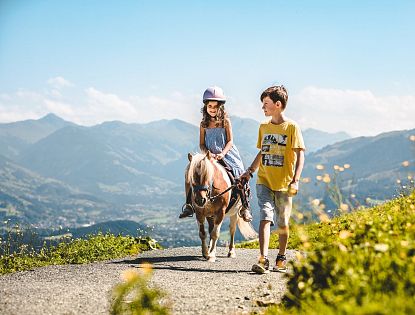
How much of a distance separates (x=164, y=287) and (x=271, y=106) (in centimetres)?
393

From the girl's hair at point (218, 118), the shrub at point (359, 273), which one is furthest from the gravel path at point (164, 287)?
the girl's hair at point (218, 118)

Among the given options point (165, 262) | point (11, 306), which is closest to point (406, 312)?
point (11, 306)

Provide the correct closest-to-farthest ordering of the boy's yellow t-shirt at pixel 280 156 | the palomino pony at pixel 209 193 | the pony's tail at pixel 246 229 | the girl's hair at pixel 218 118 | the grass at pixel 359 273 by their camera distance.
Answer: the grass at pixel 359 273
the boy's yellow t-shirt at pixel 280 156
the palomino pony at pixel 209 193
the girl's hair at pixel 218 118
the pony's tail at pixel 246 229

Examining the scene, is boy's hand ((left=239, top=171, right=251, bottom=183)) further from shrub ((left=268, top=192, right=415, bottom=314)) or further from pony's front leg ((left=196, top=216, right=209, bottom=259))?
shrub ((left=268, top=192, right=415, bottom=314))

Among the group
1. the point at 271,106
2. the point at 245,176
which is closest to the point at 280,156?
the point at 271,106

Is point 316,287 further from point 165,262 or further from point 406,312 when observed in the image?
point 165,262

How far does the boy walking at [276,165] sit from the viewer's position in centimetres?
966

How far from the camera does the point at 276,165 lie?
31.8ft

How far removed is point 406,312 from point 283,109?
6720 mm

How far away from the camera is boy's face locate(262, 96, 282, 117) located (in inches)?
390

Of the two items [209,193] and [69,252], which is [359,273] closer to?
[209,193]

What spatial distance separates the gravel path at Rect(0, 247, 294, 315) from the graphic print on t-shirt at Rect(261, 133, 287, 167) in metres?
2.10

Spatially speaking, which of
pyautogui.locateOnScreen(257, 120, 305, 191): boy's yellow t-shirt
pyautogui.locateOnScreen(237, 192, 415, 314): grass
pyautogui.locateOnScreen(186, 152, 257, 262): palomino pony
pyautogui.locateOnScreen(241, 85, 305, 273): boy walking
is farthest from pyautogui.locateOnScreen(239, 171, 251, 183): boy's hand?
pyautogui.locateOnScreen(237, 192, 415, 314): grass

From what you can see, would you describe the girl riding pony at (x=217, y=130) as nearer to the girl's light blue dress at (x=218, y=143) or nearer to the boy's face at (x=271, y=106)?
the girl's light blue dress at (x=218, y=143)
